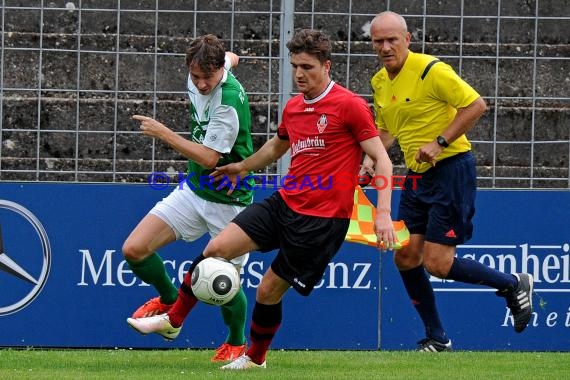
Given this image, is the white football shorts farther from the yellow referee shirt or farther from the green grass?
the yellow referee shirt

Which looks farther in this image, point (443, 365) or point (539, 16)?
point (539, 16)

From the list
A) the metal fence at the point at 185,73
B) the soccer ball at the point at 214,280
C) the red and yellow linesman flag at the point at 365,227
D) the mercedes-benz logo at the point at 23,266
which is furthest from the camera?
the metal fence at the point at 185,73

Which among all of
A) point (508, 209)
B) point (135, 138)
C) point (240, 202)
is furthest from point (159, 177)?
point (508, 209)

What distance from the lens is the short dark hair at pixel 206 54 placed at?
805cm

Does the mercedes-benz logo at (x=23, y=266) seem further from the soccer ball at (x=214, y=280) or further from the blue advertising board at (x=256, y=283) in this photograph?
the soccer ball at (x=214, y=280)

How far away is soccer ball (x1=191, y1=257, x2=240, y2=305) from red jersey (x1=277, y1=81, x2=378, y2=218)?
0.53m

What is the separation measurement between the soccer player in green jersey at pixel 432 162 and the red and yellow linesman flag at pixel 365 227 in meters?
0.10

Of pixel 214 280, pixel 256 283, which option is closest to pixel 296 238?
pixel 214 280

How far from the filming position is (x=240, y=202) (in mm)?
8555

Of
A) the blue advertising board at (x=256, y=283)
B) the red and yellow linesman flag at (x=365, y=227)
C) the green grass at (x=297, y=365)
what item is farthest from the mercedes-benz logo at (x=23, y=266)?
the red and yellow linesman flag at (x=365, y=227)

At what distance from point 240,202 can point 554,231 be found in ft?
8.93

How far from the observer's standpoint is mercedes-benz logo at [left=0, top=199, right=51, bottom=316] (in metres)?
9.76

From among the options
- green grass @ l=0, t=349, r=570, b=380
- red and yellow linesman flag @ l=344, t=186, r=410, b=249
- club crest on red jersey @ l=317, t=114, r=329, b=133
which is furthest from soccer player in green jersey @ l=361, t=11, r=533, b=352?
club crest on red jersey @ l=317, t=114, r=329, b=133

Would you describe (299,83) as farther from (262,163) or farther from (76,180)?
(76,180)
